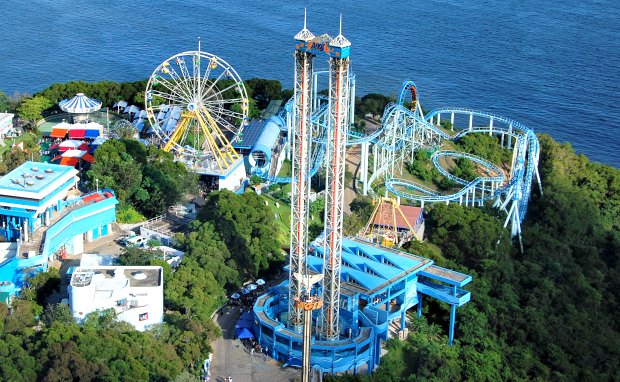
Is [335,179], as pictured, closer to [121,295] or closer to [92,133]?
[121,295]

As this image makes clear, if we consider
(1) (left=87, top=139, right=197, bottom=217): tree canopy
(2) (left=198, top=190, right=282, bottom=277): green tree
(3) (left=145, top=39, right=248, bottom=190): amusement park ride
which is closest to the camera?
(2) (left=198, top=190, right=282, bottom=277): green tree

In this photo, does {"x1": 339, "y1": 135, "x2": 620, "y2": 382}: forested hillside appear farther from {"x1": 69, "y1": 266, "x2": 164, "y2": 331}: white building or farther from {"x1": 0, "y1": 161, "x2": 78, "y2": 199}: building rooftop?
{"x1": 0, "y1": 161, "x2": 78, "y2": 199}: building rooftop

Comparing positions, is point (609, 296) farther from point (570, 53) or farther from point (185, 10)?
point (185, 10)

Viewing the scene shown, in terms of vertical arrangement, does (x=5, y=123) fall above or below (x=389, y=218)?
above

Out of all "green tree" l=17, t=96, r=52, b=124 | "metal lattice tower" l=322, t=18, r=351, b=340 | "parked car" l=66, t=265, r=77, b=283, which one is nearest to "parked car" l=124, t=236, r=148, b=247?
"parked car" l=66, t=265, r=77, b=283

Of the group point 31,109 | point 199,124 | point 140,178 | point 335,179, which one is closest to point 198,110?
point 199,124

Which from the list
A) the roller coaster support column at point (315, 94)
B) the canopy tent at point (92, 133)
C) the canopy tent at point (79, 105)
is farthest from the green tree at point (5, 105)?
the roller coaster support column at point (315, 94)
